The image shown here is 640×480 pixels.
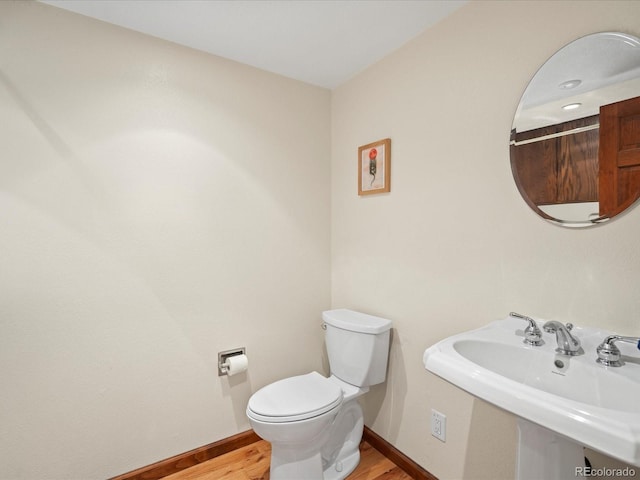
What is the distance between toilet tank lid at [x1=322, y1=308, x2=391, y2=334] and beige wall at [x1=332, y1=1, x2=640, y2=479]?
0.09 m

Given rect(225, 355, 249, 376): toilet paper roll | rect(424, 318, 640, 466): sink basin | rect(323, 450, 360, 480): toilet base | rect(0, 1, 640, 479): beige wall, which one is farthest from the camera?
rect(225, 355, 249, 376): toilet paper roll

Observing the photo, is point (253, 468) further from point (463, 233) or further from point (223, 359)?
point (463, 233)

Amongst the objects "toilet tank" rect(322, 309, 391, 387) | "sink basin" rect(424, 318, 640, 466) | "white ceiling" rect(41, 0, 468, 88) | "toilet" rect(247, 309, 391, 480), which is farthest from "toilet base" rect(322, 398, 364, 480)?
"white ceiling" rect(41, 0, 468, 88)

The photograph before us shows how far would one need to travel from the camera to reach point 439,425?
1.52 metres

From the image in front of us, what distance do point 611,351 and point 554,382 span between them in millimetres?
177

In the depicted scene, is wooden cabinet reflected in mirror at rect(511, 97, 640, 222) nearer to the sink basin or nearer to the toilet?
the sink basin

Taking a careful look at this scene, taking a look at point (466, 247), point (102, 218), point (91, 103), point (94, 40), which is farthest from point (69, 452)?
point (466, 247)

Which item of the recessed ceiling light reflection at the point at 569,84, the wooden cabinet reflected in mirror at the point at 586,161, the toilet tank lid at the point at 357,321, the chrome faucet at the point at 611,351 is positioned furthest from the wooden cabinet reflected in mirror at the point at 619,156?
the toilet tank lid at the point at 357,321

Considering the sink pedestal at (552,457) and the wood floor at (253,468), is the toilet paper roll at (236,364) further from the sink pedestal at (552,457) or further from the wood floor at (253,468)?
the sink pedestal at (552,457)

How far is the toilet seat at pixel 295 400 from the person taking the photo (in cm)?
140

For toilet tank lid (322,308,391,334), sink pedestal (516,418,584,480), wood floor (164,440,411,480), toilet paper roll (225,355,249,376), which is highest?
toilet tank lid (322,308,391,334)

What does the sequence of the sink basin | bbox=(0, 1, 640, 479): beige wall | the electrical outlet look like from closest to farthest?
the sink basin → bbox=(0, 1, 640, 479): beige wall → the electrical outlet

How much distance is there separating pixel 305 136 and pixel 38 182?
1395 millimetres

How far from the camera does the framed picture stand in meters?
1.79
